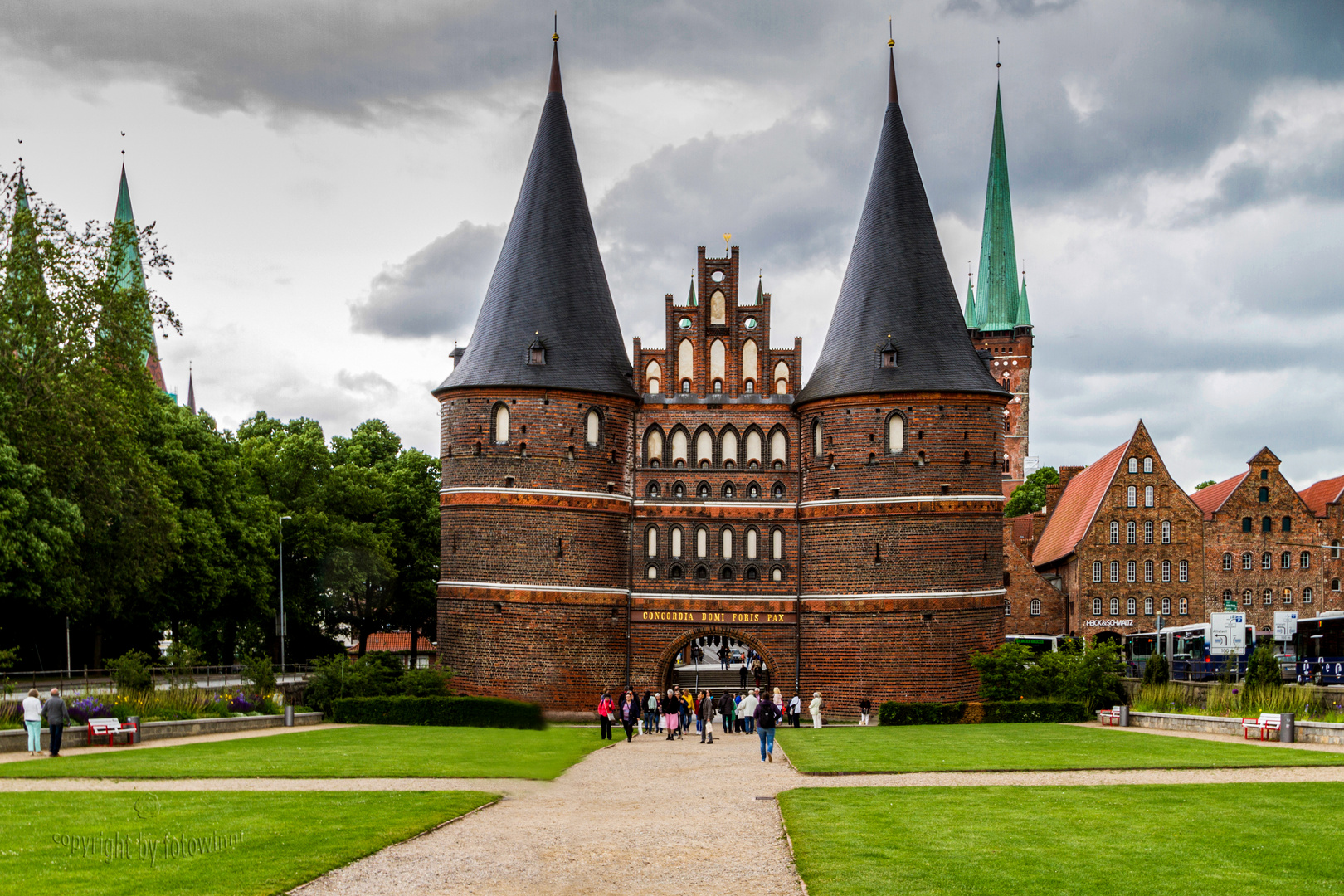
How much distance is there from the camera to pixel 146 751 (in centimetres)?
2631

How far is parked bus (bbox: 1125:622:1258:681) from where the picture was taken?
4273cm

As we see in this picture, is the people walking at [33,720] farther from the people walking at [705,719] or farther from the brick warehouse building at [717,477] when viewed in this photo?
the brick warehouse building at [717,477]

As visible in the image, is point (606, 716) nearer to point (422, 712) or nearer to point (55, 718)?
point (422, 712)

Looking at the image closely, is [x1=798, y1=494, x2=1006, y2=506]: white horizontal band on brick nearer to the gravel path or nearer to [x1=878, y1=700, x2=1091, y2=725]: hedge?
[x1=878, y1=700, x2=1091, y2=725]: hedge

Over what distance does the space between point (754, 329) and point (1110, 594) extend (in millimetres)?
29590

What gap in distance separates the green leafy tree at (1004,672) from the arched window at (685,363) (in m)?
12.9

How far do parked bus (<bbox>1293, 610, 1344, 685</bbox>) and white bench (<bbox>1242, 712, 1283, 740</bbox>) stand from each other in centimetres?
961

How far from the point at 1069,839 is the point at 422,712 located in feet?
82.4

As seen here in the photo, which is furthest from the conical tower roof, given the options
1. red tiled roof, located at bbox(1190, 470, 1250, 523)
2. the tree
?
red tiled roof, located at bbox(1190, 470, 1250, 523)

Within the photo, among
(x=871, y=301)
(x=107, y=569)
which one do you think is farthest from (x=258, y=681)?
(x=871, y=301)

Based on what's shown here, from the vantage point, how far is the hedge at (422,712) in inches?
1480

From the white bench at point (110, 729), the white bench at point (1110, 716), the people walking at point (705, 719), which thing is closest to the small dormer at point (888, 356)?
the white bench at point (1110, 716)

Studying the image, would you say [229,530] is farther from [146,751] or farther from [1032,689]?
[1032,689]

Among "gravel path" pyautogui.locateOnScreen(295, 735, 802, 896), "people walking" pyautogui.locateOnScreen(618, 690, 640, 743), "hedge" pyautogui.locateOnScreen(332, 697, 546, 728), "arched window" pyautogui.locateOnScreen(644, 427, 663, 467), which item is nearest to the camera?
"gravel path" pyautogui.locateOnScreen(295, 735, 802, 896)
